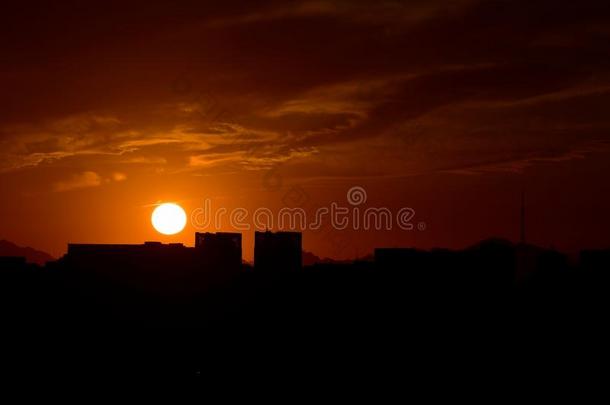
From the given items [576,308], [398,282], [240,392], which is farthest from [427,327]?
[240,392]

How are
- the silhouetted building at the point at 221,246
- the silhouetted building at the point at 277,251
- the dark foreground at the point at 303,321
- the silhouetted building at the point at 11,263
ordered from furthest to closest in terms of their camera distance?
the silhouetted building at the point at 277,251
the silhouetted building at the point at 221,246
the silhouetted building at the point at 11,263
the dark foreground at the point at 303,321

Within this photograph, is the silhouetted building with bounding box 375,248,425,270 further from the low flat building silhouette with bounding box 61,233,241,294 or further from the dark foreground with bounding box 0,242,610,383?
the low flat building silhouette with bounding box 61,233,241,294

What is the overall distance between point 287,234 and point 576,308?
80303 mm

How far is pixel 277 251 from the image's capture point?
632 ft

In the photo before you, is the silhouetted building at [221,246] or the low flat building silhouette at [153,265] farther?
the silhouetted building at [221,246]

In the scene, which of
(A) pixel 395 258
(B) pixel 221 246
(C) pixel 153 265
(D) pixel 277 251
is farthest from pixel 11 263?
(A) pixel 395 258

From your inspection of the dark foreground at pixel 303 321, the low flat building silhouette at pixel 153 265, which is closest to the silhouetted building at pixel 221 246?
the low flat building silhouette at pixel 153 265

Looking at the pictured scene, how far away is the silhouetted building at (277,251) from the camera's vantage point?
186250 mm

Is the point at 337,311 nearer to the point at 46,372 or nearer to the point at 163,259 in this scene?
the point at 163,259

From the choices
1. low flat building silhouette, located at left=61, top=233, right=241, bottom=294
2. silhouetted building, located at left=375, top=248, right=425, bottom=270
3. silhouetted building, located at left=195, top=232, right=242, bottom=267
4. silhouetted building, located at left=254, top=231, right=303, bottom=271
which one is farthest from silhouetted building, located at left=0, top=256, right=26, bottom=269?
silhouetted building, located at left=375, top=248, right=425, bottom=270

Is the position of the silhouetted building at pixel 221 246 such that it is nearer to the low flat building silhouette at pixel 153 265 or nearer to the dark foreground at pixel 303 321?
the low flat building silhouette at pixel 153 265

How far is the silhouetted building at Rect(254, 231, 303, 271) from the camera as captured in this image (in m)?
186

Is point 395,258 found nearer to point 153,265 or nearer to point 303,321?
point 303,321

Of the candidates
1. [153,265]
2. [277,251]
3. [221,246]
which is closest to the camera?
[153,265]
